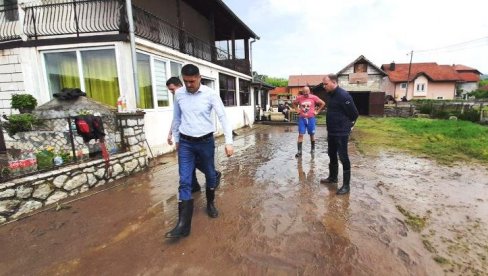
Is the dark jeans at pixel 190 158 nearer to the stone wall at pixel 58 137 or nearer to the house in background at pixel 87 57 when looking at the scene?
the stone wall at pixel 58 137

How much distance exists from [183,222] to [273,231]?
1.03 m

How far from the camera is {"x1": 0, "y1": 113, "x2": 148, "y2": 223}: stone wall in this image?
3.84 meters

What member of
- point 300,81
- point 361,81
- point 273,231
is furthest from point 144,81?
point 300,81

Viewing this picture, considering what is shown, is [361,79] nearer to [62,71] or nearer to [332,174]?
[332,174]

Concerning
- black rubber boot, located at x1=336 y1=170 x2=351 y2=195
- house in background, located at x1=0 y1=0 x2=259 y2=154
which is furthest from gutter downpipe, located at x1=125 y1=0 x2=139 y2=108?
black rubber boot, located at x1=336 y1=170 x2=351 y2=195

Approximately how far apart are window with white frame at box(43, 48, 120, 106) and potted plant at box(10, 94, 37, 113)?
545 millimetres

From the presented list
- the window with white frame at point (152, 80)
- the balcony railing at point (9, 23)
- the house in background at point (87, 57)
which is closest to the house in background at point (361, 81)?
the window with white frame at point (152, 80)

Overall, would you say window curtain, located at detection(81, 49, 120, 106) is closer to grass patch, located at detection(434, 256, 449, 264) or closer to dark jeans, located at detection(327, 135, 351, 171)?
dark jeans, located at detection(327, 135, 351, 171)

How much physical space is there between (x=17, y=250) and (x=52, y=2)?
7.30 m

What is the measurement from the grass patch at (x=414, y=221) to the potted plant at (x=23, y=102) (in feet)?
27.6

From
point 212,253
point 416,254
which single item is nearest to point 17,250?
point 212,253

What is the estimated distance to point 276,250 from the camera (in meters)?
2.74

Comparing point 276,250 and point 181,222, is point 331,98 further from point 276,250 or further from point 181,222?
point 181,222

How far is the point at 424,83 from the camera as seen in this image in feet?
134
